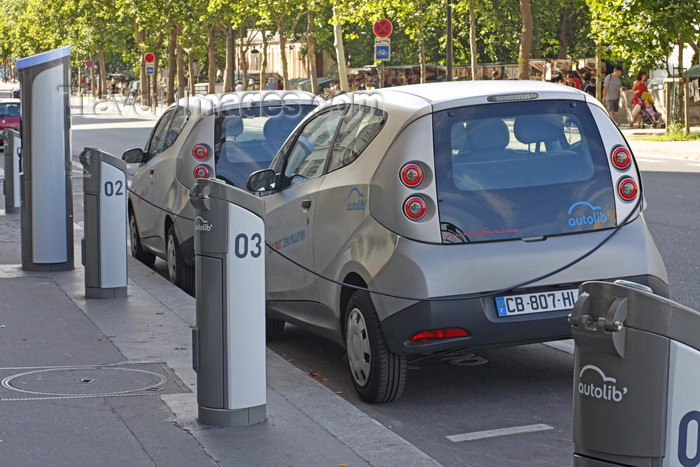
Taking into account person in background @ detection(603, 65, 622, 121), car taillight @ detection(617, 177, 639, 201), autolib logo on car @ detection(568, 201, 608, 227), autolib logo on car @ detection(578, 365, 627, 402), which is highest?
person in background @ detection(603, 65, 622, 121)

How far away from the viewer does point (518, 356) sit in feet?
23.7

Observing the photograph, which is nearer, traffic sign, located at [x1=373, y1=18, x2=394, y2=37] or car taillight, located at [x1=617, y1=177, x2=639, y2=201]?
car taillight, located at [x1=617, y1=177, x2=639, y2=201]

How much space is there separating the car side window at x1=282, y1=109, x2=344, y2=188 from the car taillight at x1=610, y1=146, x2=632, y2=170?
5.40 feet

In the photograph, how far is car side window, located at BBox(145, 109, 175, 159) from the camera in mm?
10953

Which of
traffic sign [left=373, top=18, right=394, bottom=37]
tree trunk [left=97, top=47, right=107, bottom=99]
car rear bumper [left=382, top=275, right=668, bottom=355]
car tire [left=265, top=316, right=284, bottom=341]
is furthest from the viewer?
tree trunk [left=97, top=47, right=107, bottom=99]

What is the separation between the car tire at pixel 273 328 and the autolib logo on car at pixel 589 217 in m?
2.57

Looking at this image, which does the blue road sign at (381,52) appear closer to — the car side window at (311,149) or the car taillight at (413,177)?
the car side window at (311,149)

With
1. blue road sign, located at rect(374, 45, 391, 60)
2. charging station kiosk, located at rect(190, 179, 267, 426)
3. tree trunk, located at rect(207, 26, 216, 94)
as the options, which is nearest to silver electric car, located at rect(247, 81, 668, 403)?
charging station kiosk, located at rect(190, 179, 267, 426)

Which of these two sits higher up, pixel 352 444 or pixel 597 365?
pixel 597 365

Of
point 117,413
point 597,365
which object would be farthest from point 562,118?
point 597,365

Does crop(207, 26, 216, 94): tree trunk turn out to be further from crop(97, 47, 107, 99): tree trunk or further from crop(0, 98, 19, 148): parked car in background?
crop(97, 47, 107, 99): tree trunk

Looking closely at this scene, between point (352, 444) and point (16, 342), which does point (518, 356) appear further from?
point (16, 342)

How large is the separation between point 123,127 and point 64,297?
3879 centimetres

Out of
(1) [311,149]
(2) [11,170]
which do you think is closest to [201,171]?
(1) [311,149]
